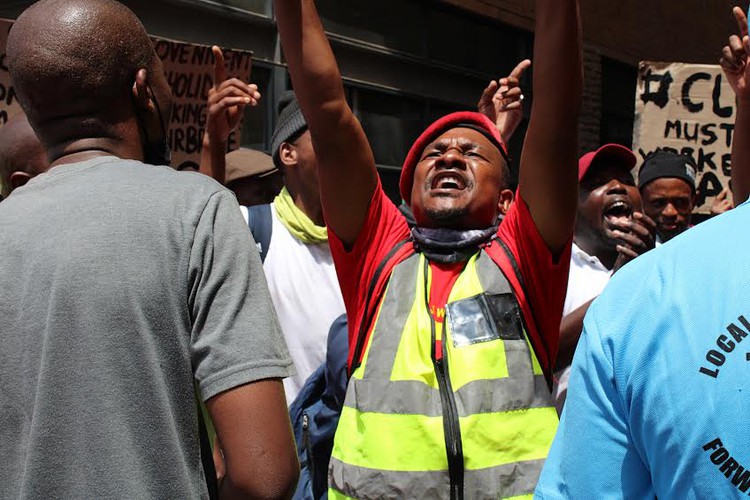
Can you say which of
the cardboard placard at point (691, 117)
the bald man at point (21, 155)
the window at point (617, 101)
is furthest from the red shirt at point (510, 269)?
the window at point (617, 101)

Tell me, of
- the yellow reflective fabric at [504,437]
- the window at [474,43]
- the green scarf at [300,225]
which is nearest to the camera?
the yellow reflective fabric at [504,437]

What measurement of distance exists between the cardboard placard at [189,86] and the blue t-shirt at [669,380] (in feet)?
10.4

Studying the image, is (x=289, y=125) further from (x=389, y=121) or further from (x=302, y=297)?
(x=389, y=121)

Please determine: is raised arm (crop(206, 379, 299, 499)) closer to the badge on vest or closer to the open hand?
the badge on vest

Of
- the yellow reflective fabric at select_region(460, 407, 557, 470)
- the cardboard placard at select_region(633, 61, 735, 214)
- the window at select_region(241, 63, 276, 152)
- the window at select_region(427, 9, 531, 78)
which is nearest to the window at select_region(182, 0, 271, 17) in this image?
the window at select_region(241, 63, 276, 152)

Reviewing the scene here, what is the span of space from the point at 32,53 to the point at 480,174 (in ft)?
4.61

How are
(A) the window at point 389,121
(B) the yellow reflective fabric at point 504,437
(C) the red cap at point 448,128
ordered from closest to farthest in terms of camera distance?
(B) the yellow reflective fabric at point 504,437 → (C) the red cap at point 448,128 → (A) the window at point 389,121

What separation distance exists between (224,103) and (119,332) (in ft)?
6.32

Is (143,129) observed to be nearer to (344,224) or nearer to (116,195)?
(116,195)

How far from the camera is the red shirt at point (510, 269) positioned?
232cm

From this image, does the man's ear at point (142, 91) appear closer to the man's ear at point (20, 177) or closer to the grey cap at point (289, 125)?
the man's ear at point (20, 177)

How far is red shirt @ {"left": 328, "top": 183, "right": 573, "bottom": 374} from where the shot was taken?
232 centimetres

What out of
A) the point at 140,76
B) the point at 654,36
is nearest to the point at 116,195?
the point at 140,76

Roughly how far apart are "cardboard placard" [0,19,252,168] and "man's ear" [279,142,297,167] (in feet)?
1.81
